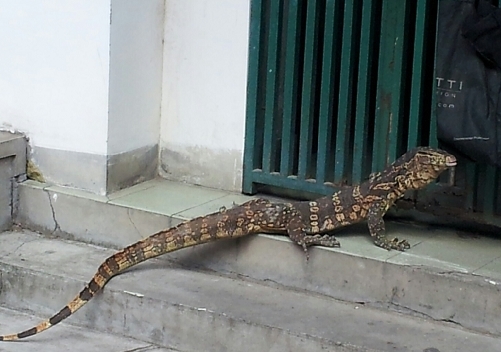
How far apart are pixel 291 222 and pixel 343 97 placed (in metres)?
0.86

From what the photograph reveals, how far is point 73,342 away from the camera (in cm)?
574

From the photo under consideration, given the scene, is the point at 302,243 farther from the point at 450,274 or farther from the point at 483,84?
the point at 483,84

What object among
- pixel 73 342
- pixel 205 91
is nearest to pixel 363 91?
pixel 205 91

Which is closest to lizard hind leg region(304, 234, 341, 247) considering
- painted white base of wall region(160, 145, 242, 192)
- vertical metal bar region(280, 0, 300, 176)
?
vertical metal bar region(280, 0, 300, 176)

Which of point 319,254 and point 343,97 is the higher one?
point 343,97

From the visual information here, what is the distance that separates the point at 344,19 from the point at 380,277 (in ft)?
5.20

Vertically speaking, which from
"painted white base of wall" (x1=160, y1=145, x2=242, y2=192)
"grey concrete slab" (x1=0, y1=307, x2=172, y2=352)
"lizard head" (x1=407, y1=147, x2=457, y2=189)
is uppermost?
"lizard head" (x1=407, y1=147, x2=457, y2=189)

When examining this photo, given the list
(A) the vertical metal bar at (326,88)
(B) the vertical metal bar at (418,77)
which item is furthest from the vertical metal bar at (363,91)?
(B) the vertical metal bar at (418,77)

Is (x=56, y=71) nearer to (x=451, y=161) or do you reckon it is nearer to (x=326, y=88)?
(x=326, y=88)

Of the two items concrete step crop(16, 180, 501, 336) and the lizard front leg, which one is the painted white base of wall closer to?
concrete step crop(16, 180, 501, 336)

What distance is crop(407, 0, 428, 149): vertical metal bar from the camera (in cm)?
582

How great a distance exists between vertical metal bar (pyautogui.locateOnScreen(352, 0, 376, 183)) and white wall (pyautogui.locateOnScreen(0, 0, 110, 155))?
5.20 feet

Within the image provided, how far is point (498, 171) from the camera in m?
5.79

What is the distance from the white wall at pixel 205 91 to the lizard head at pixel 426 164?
138 cm
